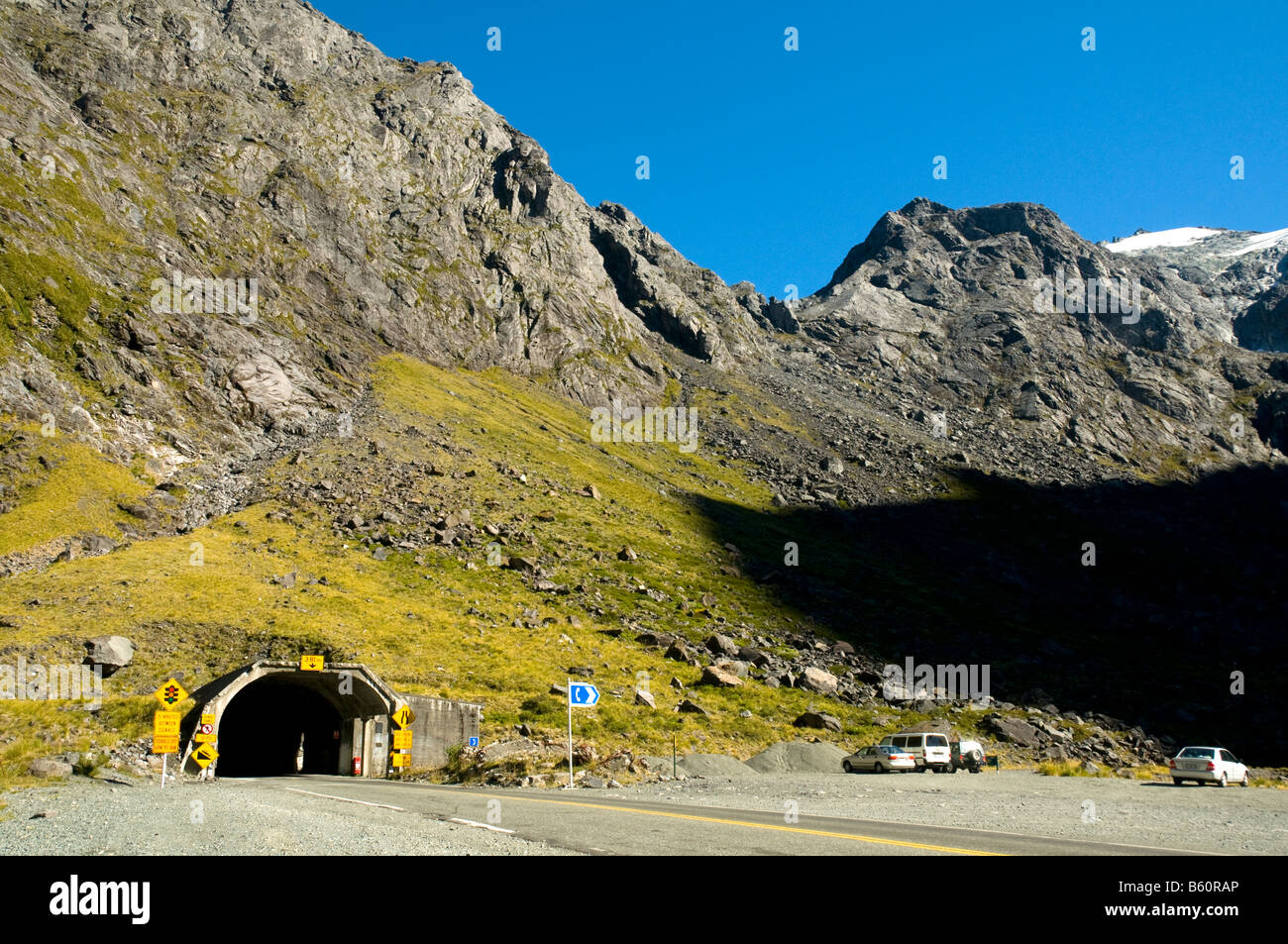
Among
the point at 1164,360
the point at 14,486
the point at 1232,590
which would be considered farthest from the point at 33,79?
the point at 1164,360

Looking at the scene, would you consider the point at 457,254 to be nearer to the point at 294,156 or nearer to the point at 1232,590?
the point at 294,156

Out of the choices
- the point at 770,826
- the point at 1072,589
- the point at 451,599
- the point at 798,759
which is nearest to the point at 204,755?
the point at 798,759

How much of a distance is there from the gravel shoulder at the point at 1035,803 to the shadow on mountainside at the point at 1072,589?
3729 cm

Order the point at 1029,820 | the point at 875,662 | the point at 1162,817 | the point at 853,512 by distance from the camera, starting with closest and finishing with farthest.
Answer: the point at 1029,820
the point at 1162,817
the point at 875,662
the point at 853,512

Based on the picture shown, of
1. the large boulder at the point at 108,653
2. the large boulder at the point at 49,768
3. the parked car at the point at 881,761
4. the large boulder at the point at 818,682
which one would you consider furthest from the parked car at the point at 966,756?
the large boulder at the point at 108,653

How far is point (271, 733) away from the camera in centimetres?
5562

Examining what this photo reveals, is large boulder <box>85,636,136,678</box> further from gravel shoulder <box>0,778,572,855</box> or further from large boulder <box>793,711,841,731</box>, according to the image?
large boulder <box>793,711,841,731</box>

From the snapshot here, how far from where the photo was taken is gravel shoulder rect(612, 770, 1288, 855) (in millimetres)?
15234

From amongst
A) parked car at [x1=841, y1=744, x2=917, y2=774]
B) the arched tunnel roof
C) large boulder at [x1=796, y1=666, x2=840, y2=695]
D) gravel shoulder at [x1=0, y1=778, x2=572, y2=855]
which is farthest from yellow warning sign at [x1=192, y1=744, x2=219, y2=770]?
large boulder at [x1=796, y1=666, x2=840, y2=695]

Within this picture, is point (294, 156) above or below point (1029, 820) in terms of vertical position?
above

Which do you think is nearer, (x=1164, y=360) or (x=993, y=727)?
(x=993, y=727)

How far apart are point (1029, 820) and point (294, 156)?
498 ft

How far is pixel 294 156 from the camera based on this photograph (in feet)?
451

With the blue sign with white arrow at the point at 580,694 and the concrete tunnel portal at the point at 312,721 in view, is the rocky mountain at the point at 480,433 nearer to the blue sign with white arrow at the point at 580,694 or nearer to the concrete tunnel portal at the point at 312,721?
the concrete tunnel portal at the point at 312,721
